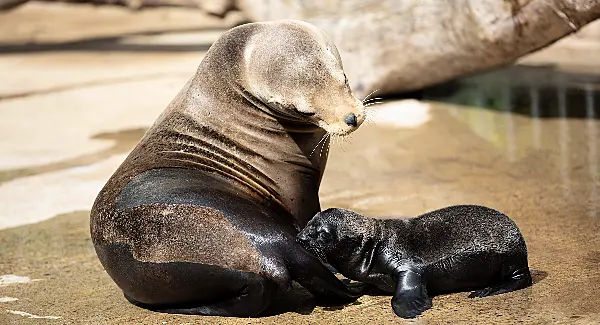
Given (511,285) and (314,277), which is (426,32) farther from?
(314,277)

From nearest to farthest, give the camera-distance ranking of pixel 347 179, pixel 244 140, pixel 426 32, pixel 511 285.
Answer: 1. pixel 511 285
2. pixel 244 140
3. pixel 347 179
4. pixel 426 32

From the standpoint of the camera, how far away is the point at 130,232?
4562 millimetres

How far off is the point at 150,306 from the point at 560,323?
1876 millimetres

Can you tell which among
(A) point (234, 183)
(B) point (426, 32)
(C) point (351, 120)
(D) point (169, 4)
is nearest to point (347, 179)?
(B) point (426, 32)

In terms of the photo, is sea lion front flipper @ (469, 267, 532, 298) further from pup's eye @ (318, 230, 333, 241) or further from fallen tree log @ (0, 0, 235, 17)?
fallen tree log @ (0, 0, 235, 17)

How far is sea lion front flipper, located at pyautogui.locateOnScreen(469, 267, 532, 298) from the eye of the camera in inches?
182

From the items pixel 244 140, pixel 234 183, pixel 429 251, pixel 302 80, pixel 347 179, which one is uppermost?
pixel 302 80

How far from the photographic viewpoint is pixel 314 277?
4535 mm

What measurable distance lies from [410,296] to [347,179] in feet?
8.98

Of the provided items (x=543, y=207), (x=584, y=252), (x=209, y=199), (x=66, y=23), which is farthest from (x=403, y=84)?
(x=66, y=23)

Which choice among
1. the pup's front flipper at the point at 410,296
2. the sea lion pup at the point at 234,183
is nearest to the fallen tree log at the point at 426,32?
the sea lion pup at the point at 234,183

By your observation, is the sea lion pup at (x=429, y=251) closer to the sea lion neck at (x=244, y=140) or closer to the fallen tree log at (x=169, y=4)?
the sea lion neck at (x=244, y=140)

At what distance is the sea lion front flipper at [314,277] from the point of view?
4.50 m

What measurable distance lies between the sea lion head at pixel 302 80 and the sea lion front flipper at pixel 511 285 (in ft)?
3.16
